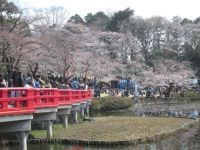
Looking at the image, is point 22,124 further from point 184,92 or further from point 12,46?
point 184,92

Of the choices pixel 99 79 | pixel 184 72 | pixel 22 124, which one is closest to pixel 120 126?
pixel 22 124

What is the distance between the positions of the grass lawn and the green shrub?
13.1m

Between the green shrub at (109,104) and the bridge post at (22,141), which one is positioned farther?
the green shrub at (109,104)

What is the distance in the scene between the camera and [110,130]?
97.0 feet

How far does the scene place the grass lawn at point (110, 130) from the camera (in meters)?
26.4

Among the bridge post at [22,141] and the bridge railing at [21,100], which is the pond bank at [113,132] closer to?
the bridge railing at [21,100]

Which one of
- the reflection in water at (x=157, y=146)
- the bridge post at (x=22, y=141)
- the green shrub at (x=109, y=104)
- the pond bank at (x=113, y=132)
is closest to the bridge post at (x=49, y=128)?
the pond bank at (x=113, y=132)

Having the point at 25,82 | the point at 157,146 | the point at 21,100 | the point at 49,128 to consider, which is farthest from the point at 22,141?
the point at 157,146

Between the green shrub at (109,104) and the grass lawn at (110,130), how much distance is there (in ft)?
43.1

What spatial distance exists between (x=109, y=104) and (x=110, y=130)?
2144 cm

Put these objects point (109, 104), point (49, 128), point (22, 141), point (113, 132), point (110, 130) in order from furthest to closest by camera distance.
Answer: point (109, 104)
point (110, 130)
point (113, 132)
point (49, 128)
point (22, 141)

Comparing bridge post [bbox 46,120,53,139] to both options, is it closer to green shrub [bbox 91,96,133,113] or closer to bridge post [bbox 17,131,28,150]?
bridge post [bbox 17,131,28,150]

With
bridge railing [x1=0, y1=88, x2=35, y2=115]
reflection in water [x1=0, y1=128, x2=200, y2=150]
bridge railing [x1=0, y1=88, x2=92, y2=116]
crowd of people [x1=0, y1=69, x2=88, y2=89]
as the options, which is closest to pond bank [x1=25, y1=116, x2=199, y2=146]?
reflection in water [x1=0, y1=128, x2=200, y2=150]

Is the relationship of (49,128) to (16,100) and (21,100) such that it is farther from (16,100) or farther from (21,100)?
(16,100)
